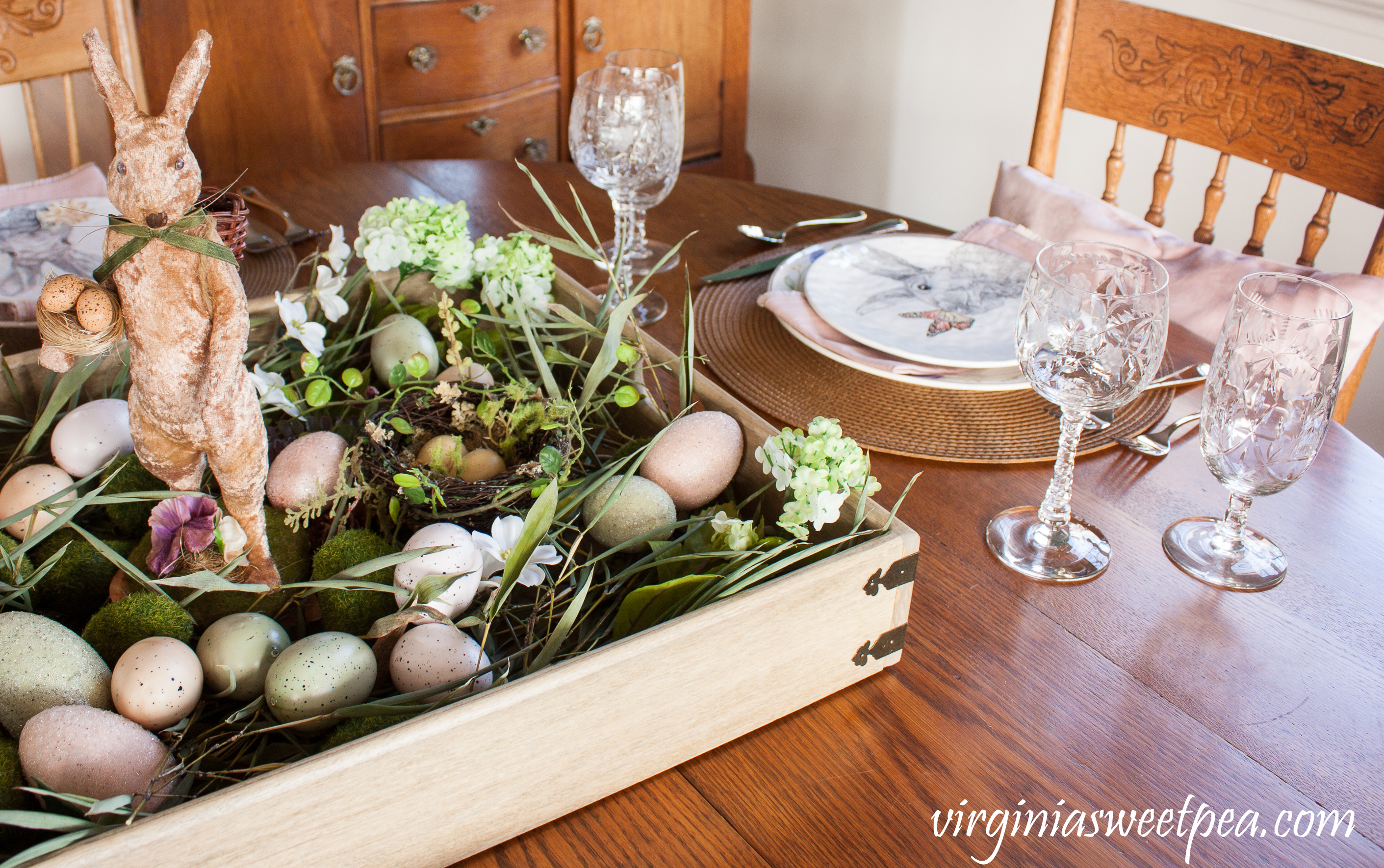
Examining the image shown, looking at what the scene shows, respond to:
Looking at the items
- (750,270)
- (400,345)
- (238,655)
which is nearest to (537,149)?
(750,270)

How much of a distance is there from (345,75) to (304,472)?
5.66ft

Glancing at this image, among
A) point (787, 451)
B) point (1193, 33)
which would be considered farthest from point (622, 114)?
point (1193, 33)


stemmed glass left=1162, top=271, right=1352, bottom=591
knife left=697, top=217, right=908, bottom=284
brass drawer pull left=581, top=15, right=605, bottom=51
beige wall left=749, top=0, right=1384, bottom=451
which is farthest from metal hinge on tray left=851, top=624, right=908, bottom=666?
brass drawer pull left=581, top=15, right=605, bottom=51

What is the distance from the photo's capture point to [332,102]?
219 centimetres

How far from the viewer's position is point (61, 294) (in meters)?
0.52

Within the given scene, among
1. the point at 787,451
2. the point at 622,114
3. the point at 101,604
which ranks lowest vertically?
the point at 101,604

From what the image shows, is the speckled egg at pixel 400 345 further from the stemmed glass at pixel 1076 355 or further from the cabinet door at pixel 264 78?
the cabinet door at pixel 264 78

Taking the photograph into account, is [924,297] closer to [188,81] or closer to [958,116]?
[188,81]

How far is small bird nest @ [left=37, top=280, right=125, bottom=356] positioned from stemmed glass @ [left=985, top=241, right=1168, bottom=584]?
569 mm

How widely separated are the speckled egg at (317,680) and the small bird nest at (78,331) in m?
0.19

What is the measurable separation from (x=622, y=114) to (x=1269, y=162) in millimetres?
846

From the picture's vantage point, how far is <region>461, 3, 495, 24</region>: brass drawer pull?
223cm

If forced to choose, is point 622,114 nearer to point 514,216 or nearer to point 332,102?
point 514,216

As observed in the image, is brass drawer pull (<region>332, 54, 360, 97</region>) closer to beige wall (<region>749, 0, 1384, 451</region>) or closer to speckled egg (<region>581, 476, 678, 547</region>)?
beige wall (<region>749, 0, 1384, 451</region>)
